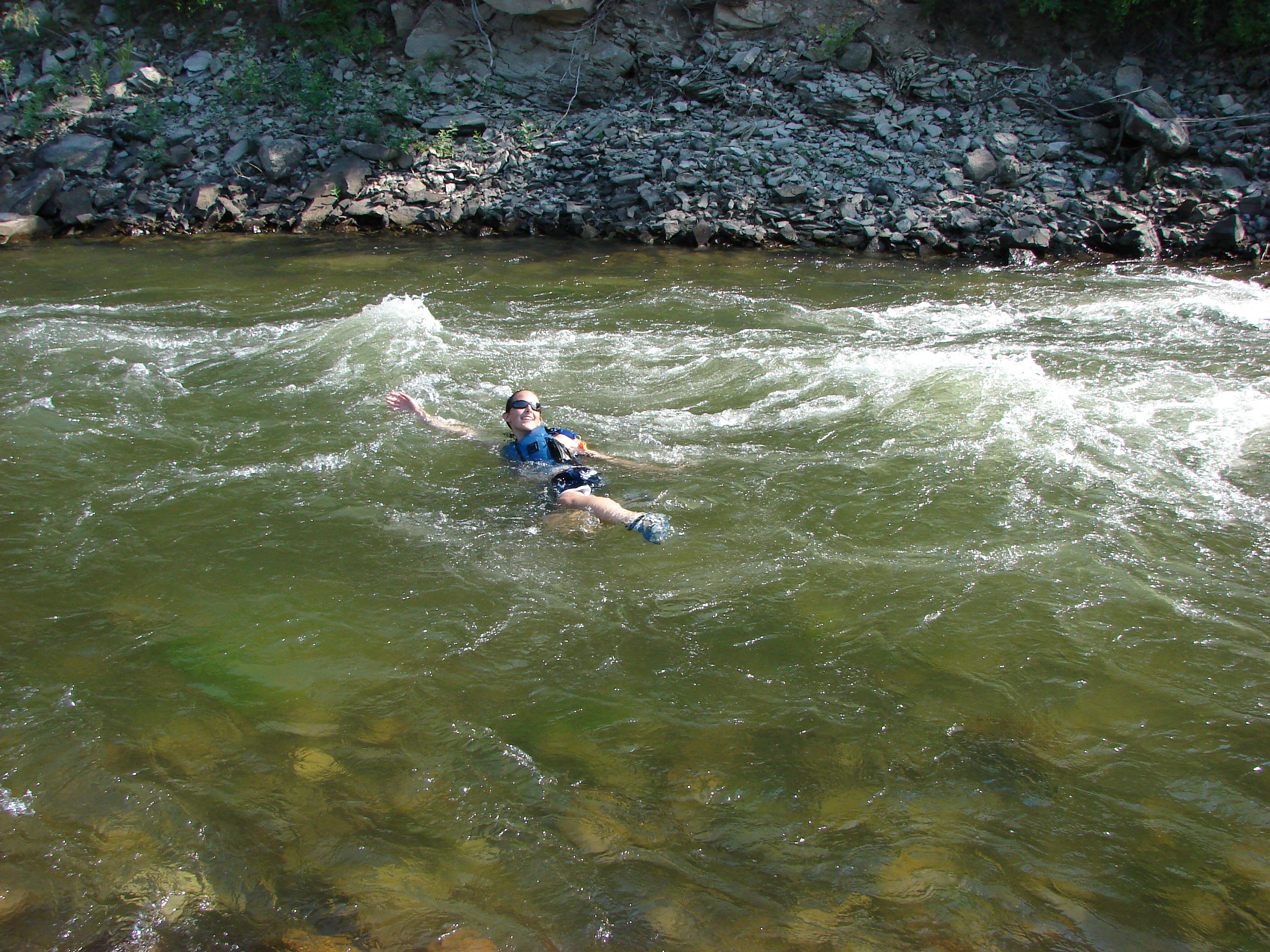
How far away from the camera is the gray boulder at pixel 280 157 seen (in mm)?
16094

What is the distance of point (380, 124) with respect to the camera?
16.6m

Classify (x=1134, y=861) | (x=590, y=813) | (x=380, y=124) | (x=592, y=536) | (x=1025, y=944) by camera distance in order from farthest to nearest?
(x=380, y=124) < (x=592, y=536) < (x=590, y=813) < (x=1134, y=861) < (x=1025, y=944)

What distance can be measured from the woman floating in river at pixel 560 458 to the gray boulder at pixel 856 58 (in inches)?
565

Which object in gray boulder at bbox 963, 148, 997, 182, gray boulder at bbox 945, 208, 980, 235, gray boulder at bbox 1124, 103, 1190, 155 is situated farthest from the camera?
gray boulder at bbox 963, 148, 997, 182

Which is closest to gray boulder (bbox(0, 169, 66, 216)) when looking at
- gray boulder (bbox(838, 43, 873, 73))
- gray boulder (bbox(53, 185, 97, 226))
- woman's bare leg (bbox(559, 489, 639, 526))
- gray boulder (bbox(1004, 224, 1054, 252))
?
gray boulder (bbox(53, 185, 97, 226))

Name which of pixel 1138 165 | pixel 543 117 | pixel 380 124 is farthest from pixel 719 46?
pixel 1138 165

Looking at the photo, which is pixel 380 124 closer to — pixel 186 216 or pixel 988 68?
pixel 186 216

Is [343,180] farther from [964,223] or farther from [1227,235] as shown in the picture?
[1227,235]

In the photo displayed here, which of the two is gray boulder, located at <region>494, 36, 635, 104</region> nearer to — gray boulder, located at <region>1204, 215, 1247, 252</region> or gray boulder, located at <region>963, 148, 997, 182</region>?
gray boulder, located at <region>963, 148, 997, 182</region>

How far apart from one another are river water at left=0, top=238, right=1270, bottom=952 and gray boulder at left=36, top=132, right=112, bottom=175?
9.99 metres

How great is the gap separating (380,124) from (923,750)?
16.7 m

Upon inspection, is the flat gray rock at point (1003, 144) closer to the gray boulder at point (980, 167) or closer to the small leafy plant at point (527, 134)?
the gray boulder at point (980, 167)

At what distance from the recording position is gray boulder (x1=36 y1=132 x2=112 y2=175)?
53.2 ft

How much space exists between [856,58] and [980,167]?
4.65 meters
